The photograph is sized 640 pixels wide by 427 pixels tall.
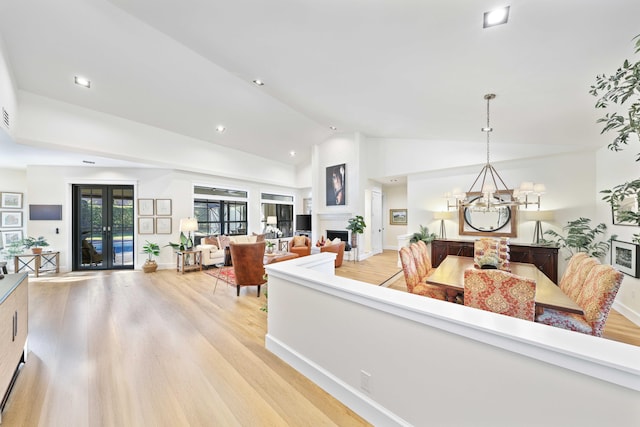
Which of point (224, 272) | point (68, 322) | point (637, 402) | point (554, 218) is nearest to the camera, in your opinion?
point (637, 402)

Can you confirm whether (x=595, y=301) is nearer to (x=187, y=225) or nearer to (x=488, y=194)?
(x=488, y=194)

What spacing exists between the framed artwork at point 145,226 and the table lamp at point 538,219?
8.68 m

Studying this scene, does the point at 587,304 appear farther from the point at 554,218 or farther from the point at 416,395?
the point at 554,218

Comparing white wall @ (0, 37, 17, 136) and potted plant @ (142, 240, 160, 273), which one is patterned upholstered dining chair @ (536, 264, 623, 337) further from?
potted plant @ (142, 240, 160, 273)

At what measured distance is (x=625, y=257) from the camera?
3.26 m

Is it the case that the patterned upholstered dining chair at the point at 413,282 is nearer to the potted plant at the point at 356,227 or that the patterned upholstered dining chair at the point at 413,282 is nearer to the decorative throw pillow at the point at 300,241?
the potted plant at the point at 356,227

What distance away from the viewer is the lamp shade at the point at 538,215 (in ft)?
15.3

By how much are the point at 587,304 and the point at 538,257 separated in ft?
9.60

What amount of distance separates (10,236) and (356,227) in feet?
28.7

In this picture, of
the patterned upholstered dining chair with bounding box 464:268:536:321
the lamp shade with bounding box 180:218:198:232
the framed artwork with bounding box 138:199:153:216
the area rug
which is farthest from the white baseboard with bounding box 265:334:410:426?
the framed artwork with bounding box 138:199:153:216

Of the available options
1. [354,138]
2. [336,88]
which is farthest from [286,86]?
[354,138]

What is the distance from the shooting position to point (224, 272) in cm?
561

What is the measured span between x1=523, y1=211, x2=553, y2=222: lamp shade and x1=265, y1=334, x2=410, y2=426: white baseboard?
17.3ft

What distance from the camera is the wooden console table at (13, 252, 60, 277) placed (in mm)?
5045
